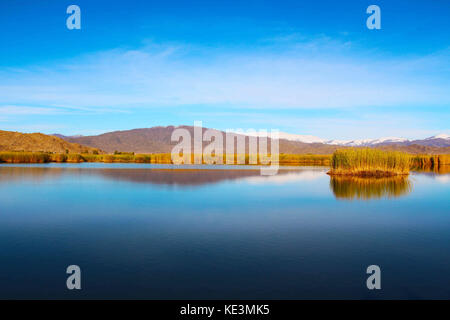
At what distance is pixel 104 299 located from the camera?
206 inches

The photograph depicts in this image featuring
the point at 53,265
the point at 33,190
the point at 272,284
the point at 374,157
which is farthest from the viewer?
the point at 374,157

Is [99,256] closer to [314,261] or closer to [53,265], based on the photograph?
[53,265]

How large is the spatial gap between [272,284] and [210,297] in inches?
40.6

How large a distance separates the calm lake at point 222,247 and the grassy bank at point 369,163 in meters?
11.5

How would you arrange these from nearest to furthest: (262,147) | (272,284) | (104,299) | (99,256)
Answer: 1. (104,299)
2. (272,284)
3. (99,256)
4. (262,147)

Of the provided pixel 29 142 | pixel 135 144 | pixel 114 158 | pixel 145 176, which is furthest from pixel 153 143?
pixel 145 176

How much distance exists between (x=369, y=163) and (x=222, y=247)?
2135 centimetres

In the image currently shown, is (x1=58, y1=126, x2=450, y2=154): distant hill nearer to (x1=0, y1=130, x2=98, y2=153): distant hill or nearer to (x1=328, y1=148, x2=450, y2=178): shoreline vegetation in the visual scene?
(x1=0, y1=130, x2=98, y2=153): distant hill

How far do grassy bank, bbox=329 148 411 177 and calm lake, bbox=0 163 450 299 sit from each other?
454 inches

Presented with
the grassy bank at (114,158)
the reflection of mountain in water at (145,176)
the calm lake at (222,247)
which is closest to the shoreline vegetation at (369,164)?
the reflection of mountain in water at (145,176)

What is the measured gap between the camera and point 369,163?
86.8ft

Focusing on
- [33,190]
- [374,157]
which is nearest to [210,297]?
[33,190]

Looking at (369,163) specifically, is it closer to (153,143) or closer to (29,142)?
(29,142)
